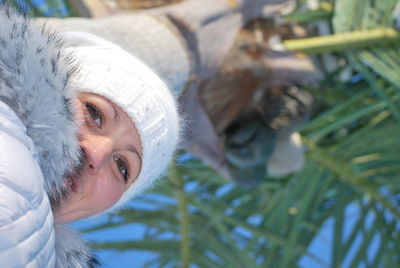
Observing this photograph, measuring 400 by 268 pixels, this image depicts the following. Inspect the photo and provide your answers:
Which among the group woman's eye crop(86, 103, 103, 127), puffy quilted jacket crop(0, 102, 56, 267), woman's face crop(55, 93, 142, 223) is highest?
puffy quilted jacket crop(0, 102, 56, 267)

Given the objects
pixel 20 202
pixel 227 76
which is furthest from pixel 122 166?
pixel 227 76

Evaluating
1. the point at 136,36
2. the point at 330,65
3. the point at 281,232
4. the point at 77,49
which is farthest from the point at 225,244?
the point at 77,49

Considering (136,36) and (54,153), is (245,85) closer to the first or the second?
(136,36)

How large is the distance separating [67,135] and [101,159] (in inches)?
2.0

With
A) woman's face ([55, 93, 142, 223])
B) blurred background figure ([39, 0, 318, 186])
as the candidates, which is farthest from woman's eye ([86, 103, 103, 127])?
blurred background figure ([39, 0, 318, 186])

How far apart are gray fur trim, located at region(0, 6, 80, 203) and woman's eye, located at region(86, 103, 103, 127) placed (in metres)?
0.04

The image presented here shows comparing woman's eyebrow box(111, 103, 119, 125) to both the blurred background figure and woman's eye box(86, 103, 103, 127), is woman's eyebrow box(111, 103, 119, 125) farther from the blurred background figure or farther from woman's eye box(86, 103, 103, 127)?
the blurred background figure

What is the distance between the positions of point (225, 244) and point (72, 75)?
21.9 inches

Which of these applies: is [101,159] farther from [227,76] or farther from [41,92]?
[227,76]

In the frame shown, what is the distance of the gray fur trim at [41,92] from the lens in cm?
26

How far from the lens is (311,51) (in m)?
0.66

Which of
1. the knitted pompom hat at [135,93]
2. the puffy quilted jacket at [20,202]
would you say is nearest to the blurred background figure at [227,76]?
the knitted pompom hat at [135,93]

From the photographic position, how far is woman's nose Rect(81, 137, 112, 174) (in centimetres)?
32

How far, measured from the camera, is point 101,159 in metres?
0.33
